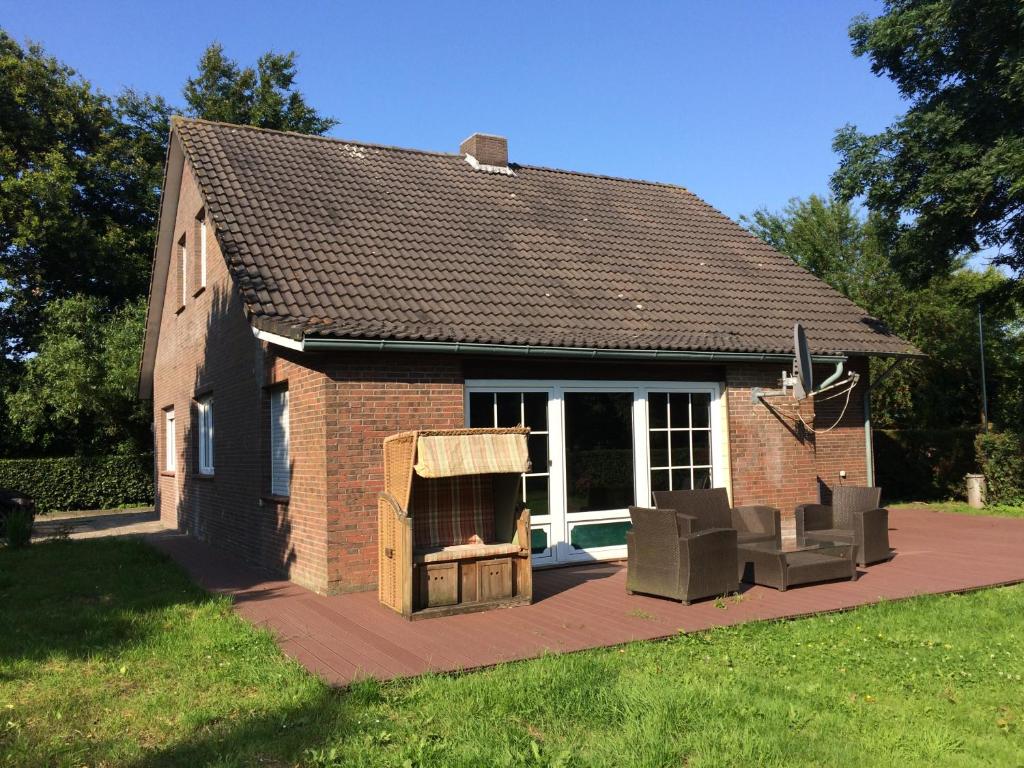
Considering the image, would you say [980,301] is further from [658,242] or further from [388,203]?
[388,203]

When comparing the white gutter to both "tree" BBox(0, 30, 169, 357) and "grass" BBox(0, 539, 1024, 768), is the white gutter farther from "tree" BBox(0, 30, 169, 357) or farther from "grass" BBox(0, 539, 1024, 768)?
"tree" BBox(0, 30, 169, 357)

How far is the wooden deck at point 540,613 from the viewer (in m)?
6.09

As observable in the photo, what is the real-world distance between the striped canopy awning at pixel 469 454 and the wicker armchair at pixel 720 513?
6.55ft

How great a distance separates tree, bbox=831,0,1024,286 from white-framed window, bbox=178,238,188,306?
41.2 ft

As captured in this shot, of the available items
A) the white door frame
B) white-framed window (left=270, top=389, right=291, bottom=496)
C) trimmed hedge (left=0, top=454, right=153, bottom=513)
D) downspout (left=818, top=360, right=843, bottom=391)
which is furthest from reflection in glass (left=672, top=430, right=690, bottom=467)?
trimmed hedge (left=0, top=454, right=153, bottom=513)

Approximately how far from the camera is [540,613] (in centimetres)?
748

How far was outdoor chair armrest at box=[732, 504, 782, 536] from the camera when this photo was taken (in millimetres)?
9484

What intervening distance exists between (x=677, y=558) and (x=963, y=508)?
12.0 meters

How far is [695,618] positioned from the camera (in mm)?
7168

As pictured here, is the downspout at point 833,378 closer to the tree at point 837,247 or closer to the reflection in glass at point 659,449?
the reflection in glass at point 659,449

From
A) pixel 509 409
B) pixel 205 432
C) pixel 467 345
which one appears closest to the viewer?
pixel 467 345

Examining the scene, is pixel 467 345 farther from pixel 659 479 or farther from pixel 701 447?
pixel 701 447

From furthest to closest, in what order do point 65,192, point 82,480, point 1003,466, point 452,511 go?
point 65,192 → point 82,480 → point 1003,466 → point 452,511

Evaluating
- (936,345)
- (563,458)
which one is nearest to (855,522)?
(563,458)
